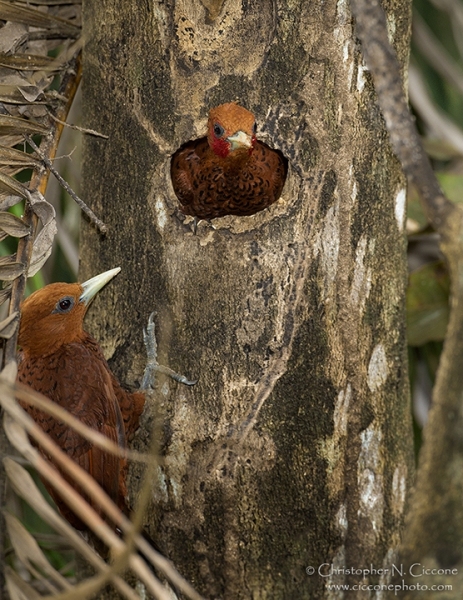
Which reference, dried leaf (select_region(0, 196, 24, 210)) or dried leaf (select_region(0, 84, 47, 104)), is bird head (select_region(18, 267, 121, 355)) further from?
dried leaf (select_region(0, 84, 47, 104))

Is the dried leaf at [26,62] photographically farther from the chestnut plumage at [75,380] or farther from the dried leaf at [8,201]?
the chestnut plumage at [75,380]

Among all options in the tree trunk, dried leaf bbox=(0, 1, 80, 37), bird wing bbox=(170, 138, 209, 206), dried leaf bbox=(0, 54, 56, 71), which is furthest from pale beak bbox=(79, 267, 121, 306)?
dried leaf bbox=(0, 1, 80, 37)

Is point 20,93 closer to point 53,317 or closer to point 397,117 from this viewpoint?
point 53,317

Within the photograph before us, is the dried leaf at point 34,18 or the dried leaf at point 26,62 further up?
the dried leaf at point 34,18

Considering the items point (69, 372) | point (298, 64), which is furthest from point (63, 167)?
point (298, 64)

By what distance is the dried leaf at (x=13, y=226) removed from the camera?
2.21 meters

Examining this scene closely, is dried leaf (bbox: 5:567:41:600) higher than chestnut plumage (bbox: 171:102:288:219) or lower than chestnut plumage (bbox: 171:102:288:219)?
lower

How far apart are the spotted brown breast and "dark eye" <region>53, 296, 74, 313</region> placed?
21.2 inches

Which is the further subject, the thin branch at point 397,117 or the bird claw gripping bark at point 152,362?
the bird claw gripping bark at point 152,362

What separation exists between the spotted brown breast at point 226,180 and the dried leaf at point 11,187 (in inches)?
29.6

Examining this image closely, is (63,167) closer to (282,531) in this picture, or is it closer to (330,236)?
(330,236)

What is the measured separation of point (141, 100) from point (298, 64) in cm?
52

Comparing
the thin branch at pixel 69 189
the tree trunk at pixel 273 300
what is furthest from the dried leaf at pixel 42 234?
the tree trunk at pixel 273 300

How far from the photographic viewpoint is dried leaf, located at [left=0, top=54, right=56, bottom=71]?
2498 millimetres
